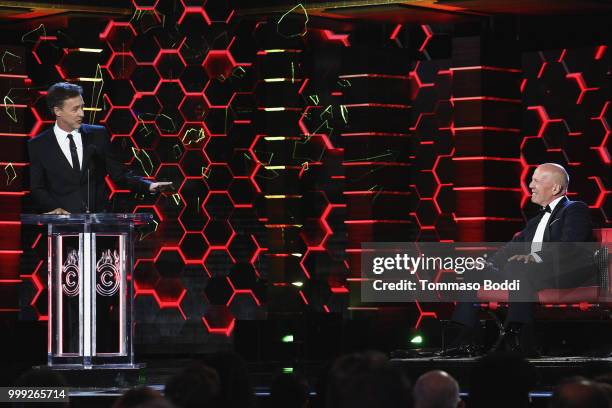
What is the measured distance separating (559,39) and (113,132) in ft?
10.4

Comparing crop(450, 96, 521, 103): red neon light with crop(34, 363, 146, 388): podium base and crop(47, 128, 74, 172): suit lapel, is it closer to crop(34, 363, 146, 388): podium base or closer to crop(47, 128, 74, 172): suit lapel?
crop(47, 128, 74, 172): suit lapel

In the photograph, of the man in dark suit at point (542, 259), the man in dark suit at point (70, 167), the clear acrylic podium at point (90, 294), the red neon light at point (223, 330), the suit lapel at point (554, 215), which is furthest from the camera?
the red neon light at point (223, 330)

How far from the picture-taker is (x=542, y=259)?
20.4 feet

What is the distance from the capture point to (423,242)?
8.95 meters

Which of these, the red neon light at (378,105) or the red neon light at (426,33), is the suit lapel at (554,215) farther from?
the red neon light at (426,33)

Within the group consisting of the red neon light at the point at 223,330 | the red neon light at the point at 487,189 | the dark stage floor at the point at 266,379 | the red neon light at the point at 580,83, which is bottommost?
the dark stage floor at the point at 266,379

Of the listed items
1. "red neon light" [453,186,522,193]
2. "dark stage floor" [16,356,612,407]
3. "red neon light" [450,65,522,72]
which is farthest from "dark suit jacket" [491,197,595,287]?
"red neon light" [450,65,522,72]

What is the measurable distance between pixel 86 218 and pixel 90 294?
0.33 m

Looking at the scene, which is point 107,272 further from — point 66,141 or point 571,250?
point 571,250

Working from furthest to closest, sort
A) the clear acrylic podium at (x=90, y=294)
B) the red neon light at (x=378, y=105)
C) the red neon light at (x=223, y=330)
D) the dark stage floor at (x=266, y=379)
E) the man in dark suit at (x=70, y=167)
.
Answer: the red neon light at (x=223, y=330), the red neon light at (x=378, y=105), the man in dark suit at (x=70, y=167), the clear acrylic podium at (x=90, y=294), the dark stage floor at (x=266, y=379)

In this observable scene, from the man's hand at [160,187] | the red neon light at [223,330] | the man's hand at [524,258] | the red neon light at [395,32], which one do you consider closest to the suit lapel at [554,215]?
the man's hand at [524,258]

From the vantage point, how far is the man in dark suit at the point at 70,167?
5488 millimetres

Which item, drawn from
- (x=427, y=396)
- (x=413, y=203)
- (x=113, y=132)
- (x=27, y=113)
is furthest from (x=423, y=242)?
(x=427, y=396)

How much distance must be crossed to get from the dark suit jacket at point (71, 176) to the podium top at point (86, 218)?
0.49 ft
